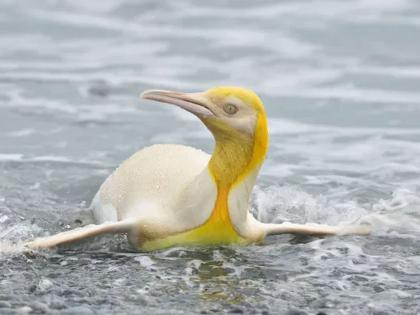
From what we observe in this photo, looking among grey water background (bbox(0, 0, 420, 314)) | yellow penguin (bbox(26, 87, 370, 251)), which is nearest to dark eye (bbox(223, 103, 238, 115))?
yellow penguin (bbox(26, 87, 370, 251))

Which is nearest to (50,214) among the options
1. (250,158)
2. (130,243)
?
(130,243)

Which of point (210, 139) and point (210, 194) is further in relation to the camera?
point (210, 139)

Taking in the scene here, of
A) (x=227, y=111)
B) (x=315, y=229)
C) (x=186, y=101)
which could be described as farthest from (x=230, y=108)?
(x=315, y=229)

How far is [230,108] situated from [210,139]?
398cm

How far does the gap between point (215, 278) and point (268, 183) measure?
2.63 metres

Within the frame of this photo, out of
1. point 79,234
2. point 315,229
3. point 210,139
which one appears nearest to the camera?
point 79,234

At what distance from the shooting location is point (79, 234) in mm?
7176

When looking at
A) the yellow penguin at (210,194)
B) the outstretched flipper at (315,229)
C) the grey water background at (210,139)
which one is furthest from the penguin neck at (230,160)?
the outstretched flipper at (315,229)

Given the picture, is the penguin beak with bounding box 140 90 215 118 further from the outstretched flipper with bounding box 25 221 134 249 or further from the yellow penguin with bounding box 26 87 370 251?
the outstretched flipper with bounding box 25 221 134 249

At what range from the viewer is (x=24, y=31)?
15.1 metres

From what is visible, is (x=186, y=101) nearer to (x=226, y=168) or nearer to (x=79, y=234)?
(x=226, y=168)

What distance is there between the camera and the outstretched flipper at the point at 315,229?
300 inches

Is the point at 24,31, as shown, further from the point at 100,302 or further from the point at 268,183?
the point at 100,302

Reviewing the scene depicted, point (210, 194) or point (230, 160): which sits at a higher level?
point (230, 160)
